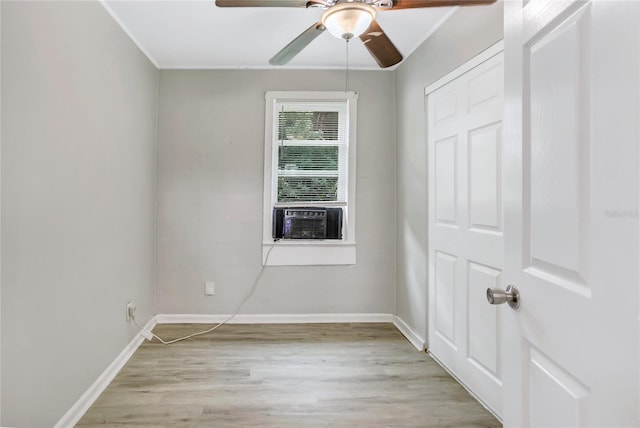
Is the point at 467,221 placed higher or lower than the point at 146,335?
higher

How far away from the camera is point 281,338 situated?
8.98ft

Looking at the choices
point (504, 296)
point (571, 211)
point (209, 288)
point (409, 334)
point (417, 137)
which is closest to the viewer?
point (571, 211)

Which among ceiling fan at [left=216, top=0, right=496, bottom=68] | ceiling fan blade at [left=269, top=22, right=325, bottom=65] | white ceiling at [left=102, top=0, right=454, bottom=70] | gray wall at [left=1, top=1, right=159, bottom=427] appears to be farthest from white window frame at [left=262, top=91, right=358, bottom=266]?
ceiling fan at [left=216, top=0, right=496, bottom=68]

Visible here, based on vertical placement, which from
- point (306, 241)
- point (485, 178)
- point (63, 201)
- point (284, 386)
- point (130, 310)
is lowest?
point (284, 386)

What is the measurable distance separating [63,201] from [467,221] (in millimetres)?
2209

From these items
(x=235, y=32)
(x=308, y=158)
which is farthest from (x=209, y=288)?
(x=235, y=32)

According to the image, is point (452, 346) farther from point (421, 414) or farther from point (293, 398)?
point (293, 398)

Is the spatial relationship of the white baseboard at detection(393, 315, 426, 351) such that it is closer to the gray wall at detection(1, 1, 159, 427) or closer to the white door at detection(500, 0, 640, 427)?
the white door at detection(500, 0, 640, 427)

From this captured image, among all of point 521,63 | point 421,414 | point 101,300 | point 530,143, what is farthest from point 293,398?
point 521,63

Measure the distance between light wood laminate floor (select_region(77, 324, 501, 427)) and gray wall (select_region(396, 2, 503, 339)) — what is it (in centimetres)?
44

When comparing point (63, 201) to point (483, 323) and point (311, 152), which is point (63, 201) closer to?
point (311, 152)

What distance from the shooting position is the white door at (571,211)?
1.74ft

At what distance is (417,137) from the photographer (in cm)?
265

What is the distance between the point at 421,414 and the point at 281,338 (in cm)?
129
